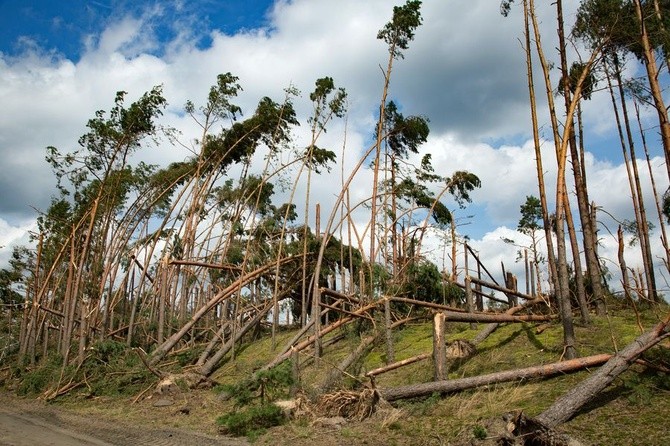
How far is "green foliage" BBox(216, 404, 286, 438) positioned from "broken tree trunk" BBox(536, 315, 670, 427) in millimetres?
4563

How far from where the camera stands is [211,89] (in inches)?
801

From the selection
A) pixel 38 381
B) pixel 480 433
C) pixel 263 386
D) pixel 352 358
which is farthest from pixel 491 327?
pixel 38 381

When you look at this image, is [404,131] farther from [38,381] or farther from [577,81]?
[38,381]

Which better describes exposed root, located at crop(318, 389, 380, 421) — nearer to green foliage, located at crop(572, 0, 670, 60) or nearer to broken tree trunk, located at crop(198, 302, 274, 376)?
broken tree trunk, located at crop(198, 302, 274, 376)

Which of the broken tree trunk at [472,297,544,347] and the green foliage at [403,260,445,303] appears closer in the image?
the broken tree trunk at [472,297,544,347]

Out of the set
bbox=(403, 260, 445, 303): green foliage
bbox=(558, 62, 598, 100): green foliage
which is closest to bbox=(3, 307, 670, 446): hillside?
bbox=(403, 260, 445, 303): green foliage

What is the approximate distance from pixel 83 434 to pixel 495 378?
7.80m

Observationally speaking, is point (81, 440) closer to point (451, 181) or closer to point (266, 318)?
point (266, 318)

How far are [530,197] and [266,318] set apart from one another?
73.1 ft

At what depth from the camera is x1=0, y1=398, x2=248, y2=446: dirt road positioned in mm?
8555

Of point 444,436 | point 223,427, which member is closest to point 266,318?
point 223,427

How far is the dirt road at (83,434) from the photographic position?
855 centimetres

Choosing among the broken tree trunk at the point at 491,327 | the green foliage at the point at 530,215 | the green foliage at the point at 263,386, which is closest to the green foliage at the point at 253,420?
the green foliage at the point at 263,386

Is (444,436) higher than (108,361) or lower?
lower
